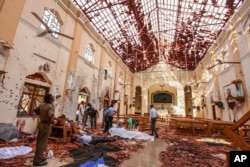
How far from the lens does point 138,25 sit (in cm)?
1327

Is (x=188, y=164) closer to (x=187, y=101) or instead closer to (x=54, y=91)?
(x=54, y=91)

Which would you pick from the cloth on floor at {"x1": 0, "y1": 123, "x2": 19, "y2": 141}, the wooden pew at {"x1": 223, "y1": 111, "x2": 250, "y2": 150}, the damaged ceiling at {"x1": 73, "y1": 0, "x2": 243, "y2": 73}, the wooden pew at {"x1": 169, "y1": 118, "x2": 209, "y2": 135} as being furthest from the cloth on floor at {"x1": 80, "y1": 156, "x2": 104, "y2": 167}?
the damaged ceiling at {"x1": 73, "y1": 0, "x2": 243, "y2": 73}

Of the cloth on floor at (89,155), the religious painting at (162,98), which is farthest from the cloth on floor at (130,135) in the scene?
the religious painting at (162,98)

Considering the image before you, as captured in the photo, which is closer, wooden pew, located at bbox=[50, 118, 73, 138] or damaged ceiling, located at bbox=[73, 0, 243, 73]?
wooden pew, located at bbox=[50, 118, 73, 138]

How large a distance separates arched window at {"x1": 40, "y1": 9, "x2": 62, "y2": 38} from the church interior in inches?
2.3

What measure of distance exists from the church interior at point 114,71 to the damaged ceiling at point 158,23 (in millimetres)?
79

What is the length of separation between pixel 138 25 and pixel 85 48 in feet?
17.0

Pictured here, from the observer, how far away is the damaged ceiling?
10008mm

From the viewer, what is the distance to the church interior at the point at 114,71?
15.6 feet

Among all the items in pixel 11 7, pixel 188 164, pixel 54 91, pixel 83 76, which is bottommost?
pixel 188 164

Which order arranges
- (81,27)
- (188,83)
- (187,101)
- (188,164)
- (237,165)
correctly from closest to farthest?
(237,165) → (188,164) → (81,27) → (188,83) → (187,101)

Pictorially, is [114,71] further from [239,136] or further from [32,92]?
[239,136]

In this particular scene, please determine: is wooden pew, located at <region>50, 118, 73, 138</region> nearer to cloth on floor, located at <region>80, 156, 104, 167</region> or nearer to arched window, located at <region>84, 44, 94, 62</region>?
cloth on floor, located at <region>80, 156, 104, 167</region>

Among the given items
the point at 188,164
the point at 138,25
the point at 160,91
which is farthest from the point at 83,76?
the point at 160,91
